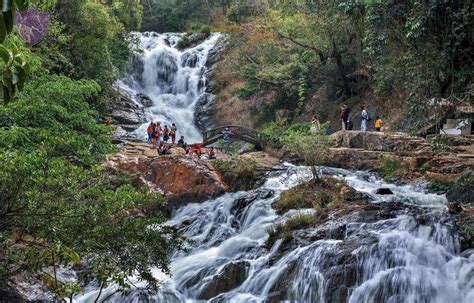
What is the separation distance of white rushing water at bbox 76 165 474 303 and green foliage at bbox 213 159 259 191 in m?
3.25

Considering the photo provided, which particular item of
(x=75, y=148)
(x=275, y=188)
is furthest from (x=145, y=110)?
(x=75, y=148)

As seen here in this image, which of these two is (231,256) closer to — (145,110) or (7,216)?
(7,216)

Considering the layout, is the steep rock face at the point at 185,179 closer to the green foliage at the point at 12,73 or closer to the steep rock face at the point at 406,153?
the steep rock face at the point at 406,153

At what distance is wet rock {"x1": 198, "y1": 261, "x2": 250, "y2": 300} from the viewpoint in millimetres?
10109

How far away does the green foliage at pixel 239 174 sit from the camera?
16.4m

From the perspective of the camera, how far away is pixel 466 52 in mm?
10258

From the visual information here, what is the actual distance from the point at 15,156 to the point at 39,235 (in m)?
1.26

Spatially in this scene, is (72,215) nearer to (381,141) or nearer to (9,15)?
(9,15)

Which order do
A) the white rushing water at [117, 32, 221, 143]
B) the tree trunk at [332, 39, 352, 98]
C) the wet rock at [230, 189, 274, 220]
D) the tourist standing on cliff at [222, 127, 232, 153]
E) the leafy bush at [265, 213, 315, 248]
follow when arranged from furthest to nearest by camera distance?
1. the white rushing water at [117, 32, 221, 143]
2. the tree trunk at [332, 39, 352, 98]
3. the tourist standing on cliff at [222, 127, 232, 153]
4. the wet rock at [230, 189, 274, 220]
5. the leafy bush at [265, 213, 315, 248]

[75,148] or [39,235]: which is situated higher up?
[75,148]

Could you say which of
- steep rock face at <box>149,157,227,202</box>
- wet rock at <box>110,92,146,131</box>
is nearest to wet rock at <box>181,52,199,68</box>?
wet rock at <box>110,92,146,131</box>

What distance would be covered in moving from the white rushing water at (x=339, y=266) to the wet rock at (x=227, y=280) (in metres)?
0.02

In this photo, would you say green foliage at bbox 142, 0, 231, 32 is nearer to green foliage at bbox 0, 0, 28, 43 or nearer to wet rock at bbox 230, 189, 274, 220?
wet rock at bbox 230, 189, 274, 220

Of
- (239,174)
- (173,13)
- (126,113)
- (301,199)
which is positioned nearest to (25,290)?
(301,199)
